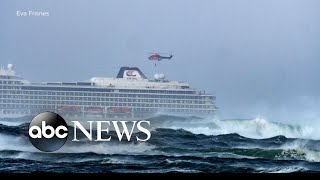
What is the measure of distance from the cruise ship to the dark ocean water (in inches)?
3.6

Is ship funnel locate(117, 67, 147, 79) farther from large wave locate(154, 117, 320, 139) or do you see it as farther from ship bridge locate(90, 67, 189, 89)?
large wave locate(154, 117, 320, 139)

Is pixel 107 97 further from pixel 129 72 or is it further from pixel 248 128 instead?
pixel 248 128

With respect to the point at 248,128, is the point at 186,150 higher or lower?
lower

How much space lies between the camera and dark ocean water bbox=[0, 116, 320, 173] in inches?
146

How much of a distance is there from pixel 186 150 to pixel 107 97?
60 cm

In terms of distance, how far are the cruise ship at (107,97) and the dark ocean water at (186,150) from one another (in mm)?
91

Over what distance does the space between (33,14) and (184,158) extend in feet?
4.24

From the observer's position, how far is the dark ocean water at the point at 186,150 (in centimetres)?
371

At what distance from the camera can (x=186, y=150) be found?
388cm

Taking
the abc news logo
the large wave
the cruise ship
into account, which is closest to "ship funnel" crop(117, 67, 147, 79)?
the cruise ship

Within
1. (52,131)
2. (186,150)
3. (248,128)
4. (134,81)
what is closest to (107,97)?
(134,81)

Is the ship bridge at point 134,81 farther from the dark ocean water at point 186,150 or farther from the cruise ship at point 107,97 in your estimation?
the dark ocean water at point 186,150

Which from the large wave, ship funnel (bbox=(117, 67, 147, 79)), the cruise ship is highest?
ship funnel (bbox=(117, 67, 147, 79))
